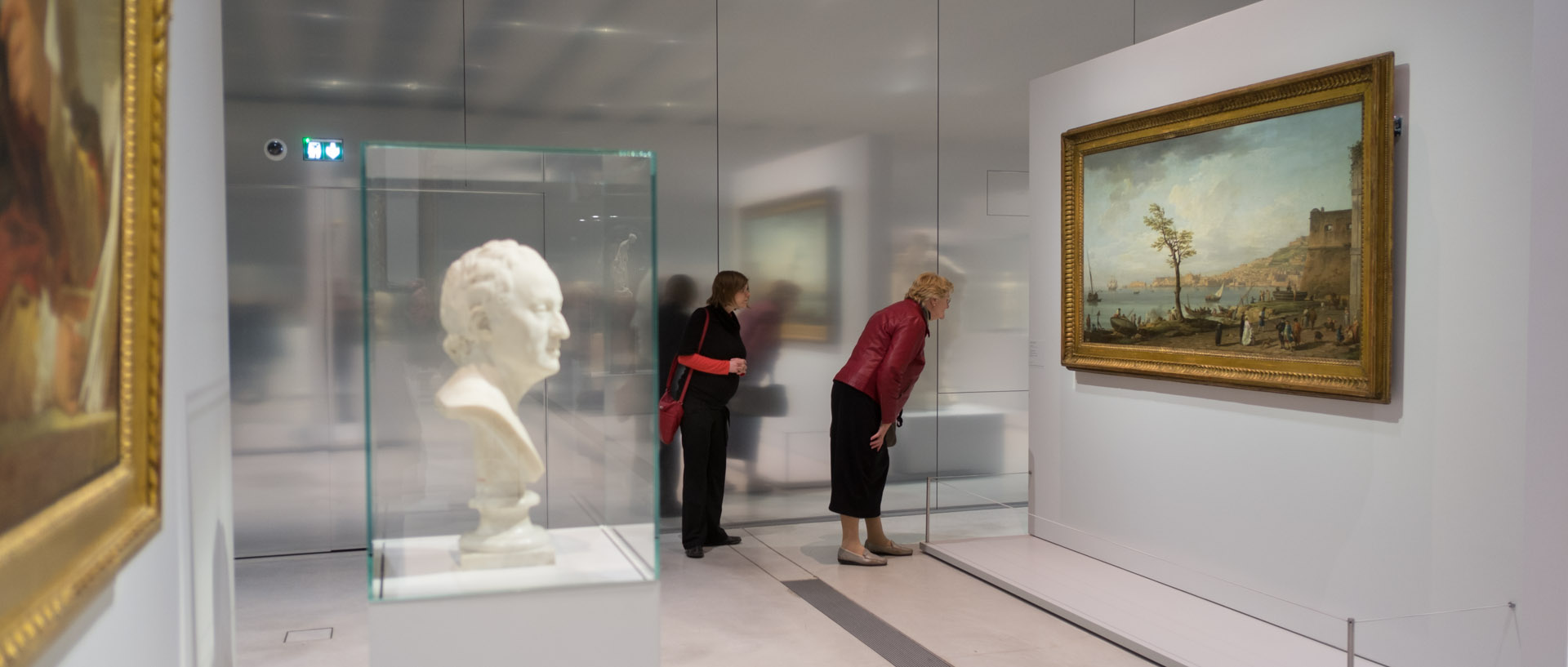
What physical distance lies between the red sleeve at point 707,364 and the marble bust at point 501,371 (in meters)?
4.21

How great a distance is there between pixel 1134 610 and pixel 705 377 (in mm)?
3095

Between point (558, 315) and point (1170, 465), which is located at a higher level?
point (558, 315)

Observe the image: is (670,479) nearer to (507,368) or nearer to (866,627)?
(866,627)

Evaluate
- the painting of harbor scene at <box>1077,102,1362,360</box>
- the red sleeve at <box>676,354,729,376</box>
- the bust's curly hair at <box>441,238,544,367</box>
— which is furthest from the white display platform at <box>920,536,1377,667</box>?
the bust's curly hair at <box>441,238,544,367</box>

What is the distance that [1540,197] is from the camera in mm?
3088

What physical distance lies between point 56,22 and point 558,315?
127 cm

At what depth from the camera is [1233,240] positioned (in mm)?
5301

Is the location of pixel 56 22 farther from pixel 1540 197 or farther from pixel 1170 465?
pixel 1170 465

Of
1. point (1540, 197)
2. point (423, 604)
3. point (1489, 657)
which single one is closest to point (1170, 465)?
point (1489, 657)

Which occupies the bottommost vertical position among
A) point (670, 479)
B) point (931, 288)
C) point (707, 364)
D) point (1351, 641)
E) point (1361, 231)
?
point (670, 479)

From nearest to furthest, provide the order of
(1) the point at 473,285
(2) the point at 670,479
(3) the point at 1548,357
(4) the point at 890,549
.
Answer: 1. (1) the point at 473,285
2. (3) the point at 1548,357
3. (4) the point at 890,549
4. (2) the point at 670,479

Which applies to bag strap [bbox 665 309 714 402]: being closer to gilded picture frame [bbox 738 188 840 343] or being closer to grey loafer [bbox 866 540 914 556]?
gilded picture frame [bbox 738 188 840 343]

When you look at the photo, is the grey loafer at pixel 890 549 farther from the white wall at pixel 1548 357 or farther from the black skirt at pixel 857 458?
the white wall at pixel 1548 357

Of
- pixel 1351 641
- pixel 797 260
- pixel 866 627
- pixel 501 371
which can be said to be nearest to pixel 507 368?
pixel 501 371
